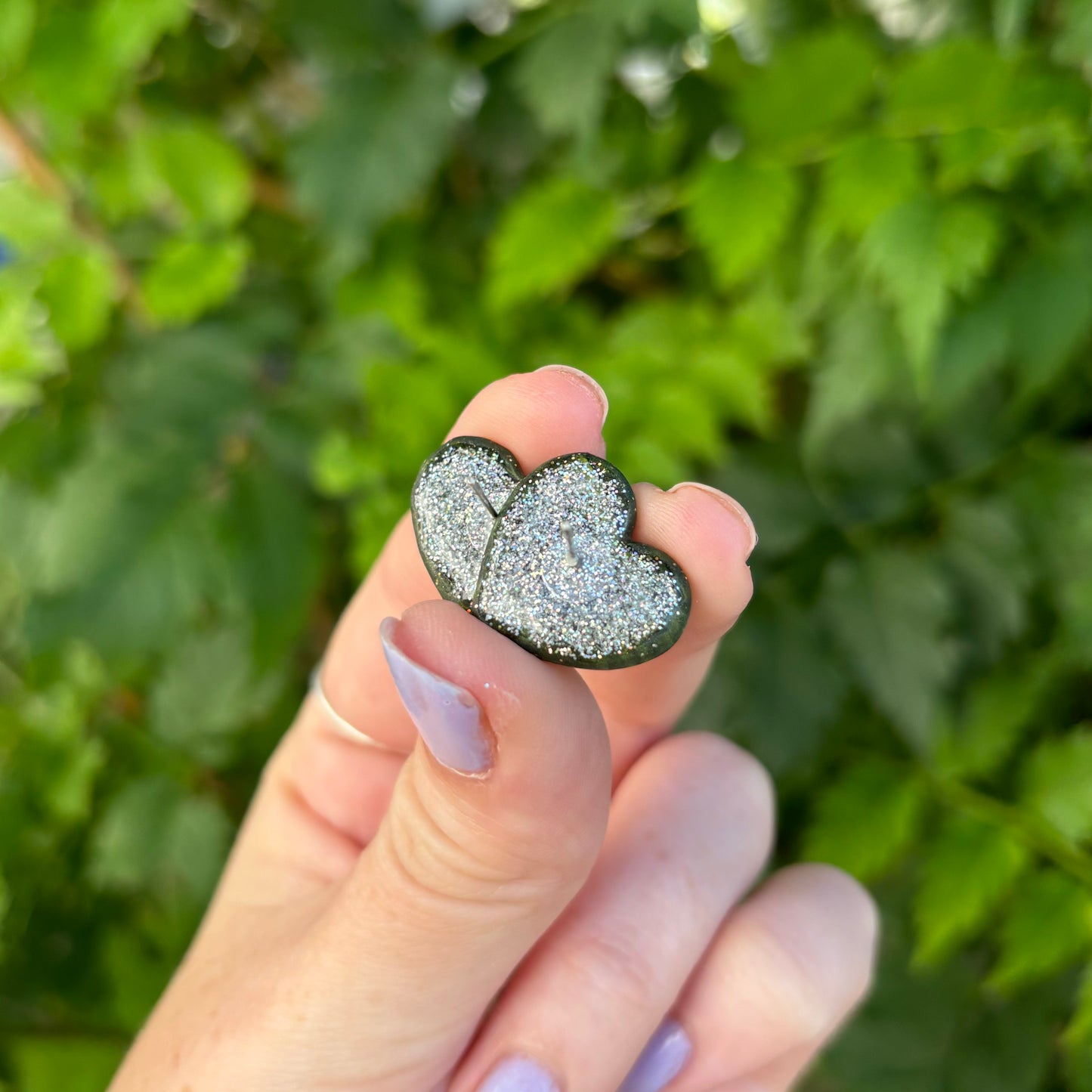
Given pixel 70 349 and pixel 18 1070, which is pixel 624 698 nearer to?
pixel 70 349

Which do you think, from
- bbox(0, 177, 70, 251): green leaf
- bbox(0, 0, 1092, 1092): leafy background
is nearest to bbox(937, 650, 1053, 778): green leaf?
bbox(0, 0, 1092, 1092): leafy background

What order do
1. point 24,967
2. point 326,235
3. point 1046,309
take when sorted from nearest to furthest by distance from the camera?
point 1046,309 < point 326,235 < point 24,967

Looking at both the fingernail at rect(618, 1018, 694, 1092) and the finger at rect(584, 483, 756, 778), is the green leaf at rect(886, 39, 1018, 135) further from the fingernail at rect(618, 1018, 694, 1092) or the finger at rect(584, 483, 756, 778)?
the fingernail at rect(618, 1018, 694, 1092)

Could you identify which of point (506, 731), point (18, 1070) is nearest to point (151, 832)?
point (18, 1070)

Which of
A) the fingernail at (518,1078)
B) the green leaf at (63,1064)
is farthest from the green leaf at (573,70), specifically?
the green leaf at (63,1064)

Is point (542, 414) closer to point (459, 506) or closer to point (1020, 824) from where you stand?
point (459, 506)

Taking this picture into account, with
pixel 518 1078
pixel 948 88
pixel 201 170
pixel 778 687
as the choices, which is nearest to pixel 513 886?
pixel 518 1078

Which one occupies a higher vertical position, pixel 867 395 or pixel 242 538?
pixel 867 395
